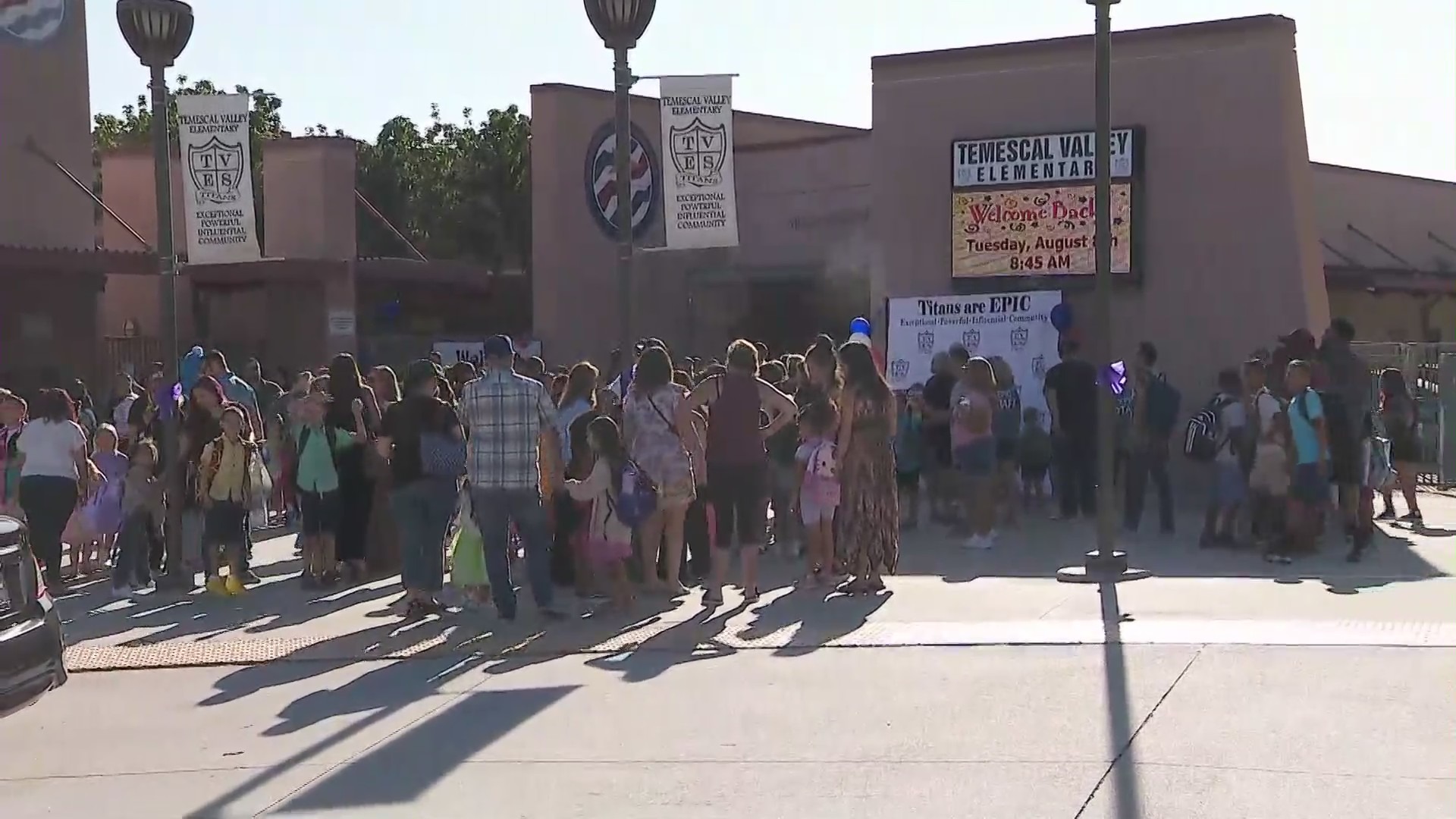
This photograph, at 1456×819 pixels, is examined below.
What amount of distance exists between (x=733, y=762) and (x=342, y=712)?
2.35 metres

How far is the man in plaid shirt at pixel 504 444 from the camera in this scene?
9.80 metres

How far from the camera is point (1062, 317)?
53.6 feet

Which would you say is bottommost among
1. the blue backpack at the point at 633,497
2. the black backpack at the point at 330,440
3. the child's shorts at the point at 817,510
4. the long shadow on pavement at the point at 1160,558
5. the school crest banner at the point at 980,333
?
the long shadow on pavement at the point at 1160,558

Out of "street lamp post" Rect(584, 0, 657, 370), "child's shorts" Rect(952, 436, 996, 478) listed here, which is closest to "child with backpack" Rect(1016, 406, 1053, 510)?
"child's shorts" Rect(952, 436, 996, 478)

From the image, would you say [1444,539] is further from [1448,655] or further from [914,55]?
[914,55]

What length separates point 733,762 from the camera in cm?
681

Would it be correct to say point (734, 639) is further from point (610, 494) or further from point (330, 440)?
point (330, 440)

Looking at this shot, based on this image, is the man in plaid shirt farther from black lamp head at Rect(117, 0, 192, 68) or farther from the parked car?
black lamp head at Rect(117, 0, 192, 68)

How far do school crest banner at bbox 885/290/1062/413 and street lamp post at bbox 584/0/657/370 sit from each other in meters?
5.46

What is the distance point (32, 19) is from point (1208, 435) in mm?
17464

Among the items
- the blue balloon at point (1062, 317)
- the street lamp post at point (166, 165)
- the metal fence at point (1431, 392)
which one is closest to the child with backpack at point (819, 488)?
the street lamp post at point (166, 165)

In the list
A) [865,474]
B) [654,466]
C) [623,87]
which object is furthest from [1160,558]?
[623,87]

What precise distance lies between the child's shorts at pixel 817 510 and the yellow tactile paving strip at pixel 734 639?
1.25 m

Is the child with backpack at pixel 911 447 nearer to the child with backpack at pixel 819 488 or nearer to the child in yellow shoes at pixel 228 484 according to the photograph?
the child with backpack at pixel 819 488
